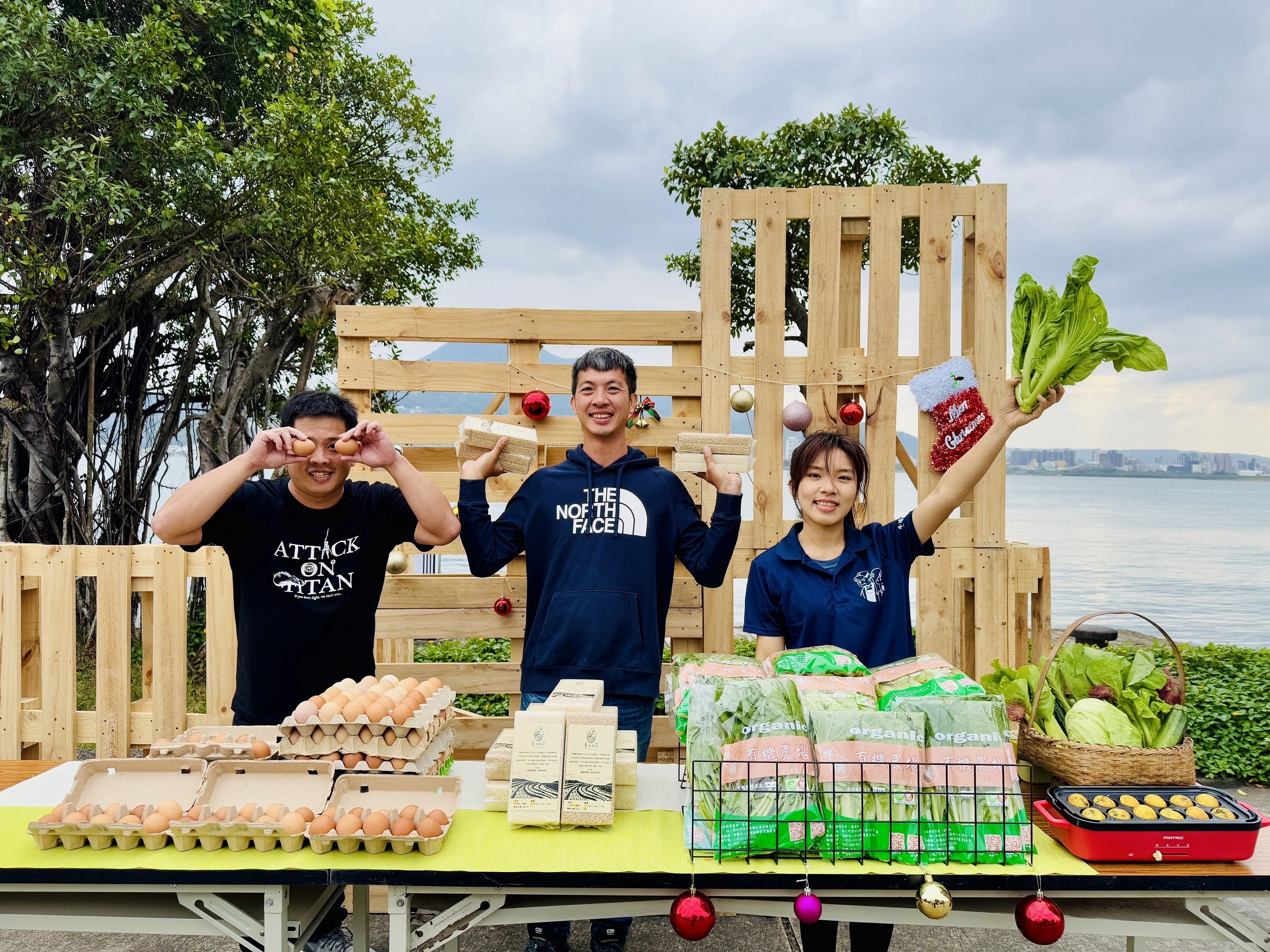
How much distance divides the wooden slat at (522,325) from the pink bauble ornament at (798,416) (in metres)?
0.58

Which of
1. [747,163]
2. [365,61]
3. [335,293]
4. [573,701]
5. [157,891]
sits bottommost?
[157,891]

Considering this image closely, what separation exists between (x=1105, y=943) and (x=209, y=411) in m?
9.63

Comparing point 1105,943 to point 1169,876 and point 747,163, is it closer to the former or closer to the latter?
point 1169,876

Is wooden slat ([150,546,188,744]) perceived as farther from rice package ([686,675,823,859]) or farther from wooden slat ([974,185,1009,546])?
wooden slat ([974,185,1009,546])

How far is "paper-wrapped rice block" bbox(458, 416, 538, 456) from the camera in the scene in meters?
2.87

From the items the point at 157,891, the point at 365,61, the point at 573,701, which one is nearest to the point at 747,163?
the point at 365,61

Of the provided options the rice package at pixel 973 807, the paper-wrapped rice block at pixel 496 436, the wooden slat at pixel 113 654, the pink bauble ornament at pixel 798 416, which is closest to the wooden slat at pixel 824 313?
the pink bauble ornament at pixel 798 416

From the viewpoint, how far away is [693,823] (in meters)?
1.84

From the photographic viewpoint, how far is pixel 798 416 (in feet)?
12.5

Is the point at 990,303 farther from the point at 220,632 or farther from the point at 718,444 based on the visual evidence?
the point at 220,632

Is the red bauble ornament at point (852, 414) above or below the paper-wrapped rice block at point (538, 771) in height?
above

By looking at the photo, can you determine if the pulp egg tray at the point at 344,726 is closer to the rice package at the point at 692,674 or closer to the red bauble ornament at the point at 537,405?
the rice package at the point at 692,674

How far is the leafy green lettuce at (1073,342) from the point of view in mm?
2504

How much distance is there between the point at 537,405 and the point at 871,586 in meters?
1.83
